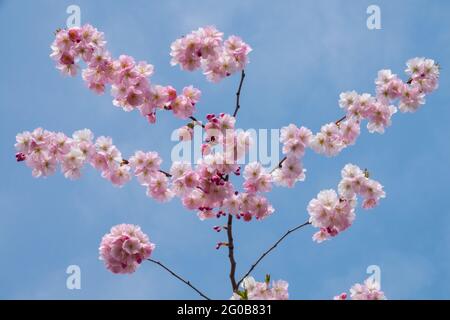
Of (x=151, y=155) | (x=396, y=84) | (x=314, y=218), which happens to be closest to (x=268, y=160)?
(x=314, y=218)

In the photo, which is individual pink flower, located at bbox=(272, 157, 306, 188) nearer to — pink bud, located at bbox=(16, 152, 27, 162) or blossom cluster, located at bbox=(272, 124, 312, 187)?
blossom cluster, located at bbox=(272, 124, 312, 187)

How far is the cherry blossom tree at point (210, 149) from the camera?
5.49m

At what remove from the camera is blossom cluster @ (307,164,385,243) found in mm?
5492

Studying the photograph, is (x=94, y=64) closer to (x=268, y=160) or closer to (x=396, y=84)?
(x=268, y=160)

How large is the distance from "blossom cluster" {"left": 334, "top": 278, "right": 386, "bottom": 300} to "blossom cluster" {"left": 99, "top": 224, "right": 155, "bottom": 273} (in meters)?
1.85

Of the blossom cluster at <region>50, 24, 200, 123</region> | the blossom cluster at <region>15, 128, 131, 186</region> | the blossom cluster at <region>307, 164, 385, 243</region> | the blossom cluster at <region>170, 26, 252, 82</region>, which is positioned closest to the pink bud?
the blossom cluster at <region>15, 128, 131, 186</region>

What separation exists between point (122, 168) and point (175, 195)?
2.08ft

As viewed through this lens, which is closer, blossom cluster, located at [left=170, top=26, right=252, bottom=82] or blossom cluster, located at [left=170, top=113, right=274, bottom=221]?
blossom cluster, located at [left=170, top=113, right=274, bottom=221]

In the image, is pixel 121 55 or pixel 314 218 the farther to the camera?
pixel 121 55

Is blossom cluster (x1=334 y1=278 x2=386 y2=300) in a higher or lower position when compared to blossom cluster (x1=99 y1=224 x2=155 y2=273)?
lower

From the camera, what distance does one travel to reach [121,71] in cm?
611

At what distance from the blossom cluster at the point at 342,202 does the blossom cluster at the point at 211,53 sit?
1604mm

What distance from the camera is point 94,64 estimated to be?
244 inches
